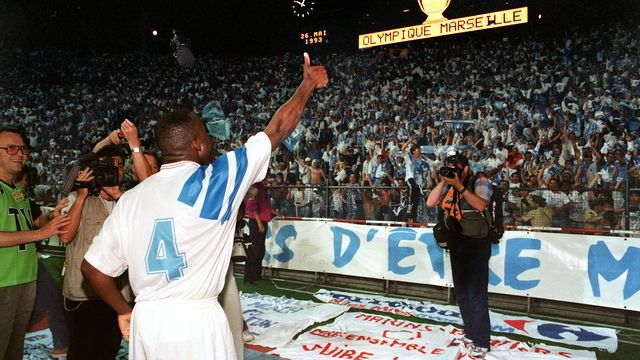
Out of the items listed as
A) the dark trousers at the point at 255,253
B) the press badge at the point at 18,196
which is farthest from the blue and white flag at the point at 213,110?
the press badge at the point at 18,196

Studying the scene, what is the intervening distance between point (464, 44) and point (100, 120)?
54.8 feet

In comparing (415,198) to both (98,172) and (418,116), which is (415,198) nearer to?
(98,172)

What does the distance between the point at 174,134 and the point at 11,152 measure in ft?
5.96

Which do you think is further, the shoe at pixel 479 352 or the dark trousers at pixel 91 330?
the shoe at pixel 479 352

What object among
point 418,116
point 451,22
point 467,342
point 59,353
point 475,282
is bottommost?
point 467,342

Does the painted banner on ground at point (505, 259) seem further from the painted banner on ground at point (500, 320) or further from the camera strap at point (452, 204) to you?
the camera strap at point (452, 204)

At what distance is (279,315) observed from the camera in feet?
21.7

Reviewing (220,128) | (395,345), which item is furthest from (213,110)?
(395,345)

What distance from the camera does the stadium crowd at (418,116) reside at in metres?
9.33

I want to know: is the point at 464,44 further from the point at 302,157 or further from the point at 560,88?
the point at 302,157

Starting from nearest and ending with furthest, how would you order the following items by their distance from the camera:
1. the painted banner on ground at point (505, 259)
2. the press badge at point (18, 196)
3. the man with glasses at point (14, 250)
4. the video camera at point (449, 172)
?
the man with glasses at point (14, 250), the press badge at point (18, 196), the video camera at point (449, 172), the painted banner on ground at point (505, 259)

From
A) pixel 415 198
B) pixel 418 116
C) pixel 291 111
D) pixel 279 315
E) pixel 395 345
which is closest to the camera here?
pixel 291 111

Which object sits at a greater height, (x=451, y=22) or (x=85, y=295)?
(x=451, y=22)

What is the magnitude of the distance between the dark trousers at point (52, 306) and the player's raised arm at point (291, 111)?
3787 millimetres
